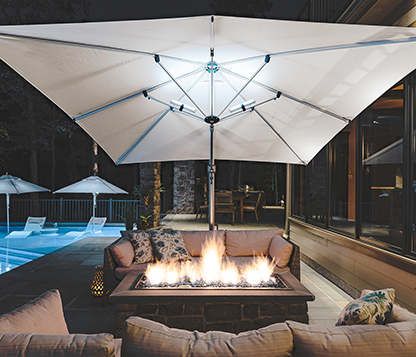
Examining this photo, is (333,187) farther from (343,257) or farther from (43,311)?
(43,311)

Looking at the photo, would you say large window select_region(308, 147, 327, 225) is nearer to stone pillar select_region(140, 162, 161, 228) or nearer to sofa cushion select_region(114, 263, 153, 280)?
sofa cushion select_region(114, 263, 153, 280)

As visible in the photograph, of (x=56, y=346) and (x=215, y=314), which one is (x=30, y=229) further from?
(x=56, y=346)

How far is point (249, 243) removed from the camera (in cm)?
402

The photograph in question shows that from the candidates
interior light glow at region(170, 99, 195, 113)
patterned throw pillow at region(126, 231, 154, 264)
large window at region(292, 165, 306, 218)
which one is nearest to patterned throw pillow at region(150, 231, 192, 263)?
patterned throw pillow at region(126, 231, 154, 264)

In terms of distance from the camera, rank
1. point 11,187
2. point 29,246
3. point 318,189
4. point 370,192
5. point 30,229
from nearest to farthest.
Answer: point 370,192 < point 318,189 < point 29,246 < point 11,187 < point 30,229

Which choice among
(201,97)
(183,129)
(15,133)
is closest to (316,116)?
(201,97)

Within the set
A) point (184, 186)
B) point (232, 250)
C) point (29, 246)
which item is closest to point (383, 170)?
point (232, 250)

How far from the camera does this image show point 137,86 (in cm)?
286

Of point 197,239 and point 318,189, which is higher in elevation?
point 318,189

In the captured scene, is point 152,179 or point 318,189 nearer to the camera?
point 318,189

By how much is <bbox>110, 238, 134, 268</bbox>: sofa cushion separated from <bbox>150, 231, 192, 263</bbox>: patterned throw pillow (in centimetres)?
32

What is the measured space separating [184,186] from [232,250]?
7.31 m

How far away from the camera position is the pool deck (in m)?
3.11

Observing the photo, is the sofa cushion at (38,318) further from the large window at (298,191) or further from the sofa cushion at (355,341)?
the large window at (298,191)
